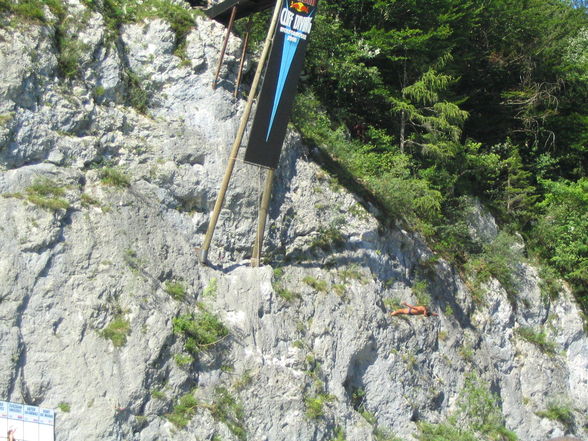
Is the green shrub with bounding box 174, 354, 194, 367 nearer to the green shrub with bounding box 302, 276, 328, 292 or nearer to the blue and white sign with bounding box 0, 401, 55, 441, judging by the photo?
the blue and white sign with bounding box 0, 401, 55, 441

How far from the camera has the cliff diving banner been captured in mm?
11039

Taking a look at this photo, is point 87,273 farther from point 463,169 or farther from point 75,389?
point 463,169

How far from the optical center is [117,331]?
930 cm

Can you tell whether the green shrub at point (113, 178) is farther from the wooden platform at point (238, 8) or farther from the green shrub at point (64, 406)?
the wooden platform at point (238, 8)

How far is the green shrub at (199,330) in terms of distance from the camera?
9.80 meters

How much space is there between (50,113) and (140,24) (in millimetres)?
3025

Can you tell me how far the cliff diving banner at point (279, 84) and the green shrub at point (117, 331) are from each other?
3.32m

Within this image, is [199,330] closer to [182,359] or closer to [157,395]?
[182,359]

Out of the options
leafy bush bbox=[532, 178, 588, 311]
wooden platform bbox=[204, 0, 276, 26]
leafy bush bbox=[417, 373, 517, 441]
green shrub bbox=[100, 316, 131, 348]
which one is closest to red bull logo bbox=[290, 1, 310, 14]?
wooden platform bbox=[204, 0, 276, 26]

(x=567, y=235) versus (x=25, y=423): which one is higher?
(x=567, y=235)

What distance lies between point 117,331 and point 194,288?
1712 millimetres

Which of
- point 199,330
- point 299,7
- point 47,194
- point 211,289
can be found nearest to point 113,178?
point 47,194

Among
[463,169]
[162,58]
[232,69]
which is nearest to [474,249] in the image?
[463,169]

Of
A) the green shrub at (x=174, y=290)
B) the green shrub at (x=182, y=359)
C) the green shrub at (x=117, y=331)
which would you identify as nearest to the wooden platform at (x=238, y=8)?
the green shrub at (x=174, y=290)
